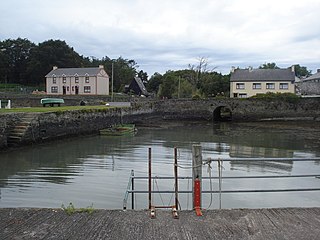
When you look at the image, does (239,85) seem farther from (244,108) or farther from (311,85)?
(311,85)

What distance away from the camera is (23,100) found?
42875 mm

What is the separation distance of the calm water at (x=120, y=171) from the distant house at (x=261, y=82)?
3187cm

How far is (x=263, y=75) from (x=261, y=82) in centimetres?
155

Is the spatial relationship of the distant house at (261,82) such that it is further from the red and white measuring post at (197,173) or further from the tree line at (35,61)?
the red and white measuring post at (197,173)

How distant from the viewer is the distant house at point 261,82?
5338 cm

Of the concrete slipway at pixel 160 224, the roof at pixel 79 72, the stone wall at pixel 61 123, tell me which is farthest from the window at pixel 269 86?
the concrete slipway at pixel 160 224

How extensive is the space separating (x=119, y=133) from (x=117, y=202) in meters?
16.8

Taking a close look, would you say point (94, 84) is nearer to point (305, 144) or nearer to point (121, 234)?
point (305, 144)

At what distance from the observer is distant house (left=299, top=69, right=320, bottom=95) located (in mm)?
61688

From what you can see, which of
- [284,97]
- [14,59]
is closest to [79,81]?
[14,59]

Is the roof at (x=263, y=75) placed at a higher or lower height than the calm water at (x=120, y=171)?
higher

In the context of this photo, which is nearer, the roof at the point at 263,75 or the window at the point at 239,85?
the roof at the point at 263,75

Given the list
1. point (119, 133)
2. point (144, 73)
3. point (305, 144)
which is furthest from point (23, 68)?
point (305, 144)

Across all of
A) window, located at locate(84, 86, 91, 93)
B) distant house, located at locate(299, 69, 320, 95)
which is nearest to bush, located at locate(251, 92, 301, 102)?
distant house, located at locate(299, 69, 320, 95)
